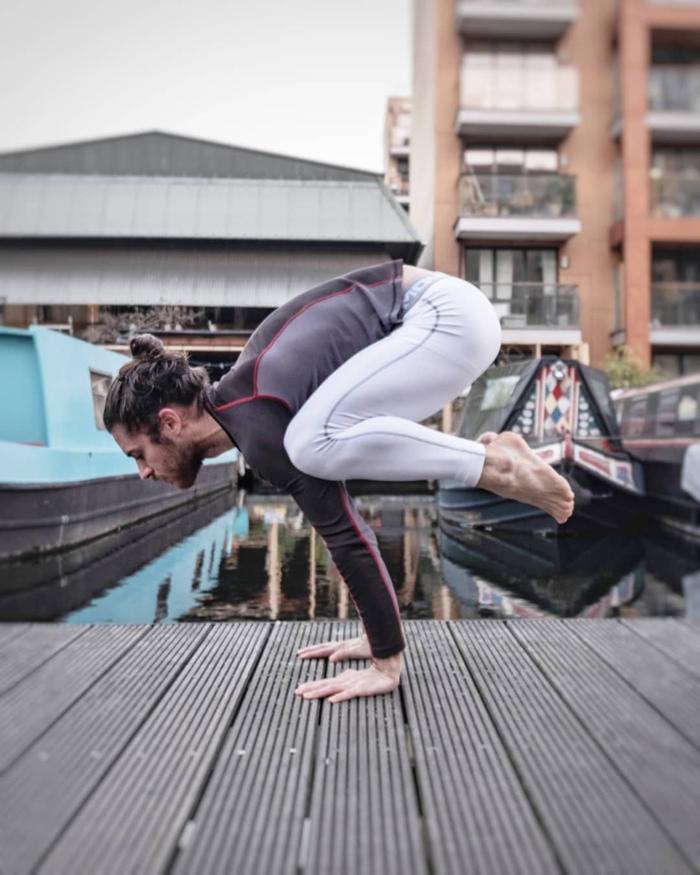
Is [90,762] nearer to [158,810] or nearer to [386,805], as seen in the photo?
[158,810]

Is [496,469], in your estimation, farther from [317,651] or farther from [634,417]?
[634,417]

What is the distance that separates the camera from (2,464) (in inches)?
102

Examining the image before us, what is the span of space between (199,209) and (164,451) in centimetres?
439

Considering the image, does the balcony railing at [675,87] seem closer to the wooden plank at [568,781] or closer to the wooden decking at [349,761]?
the wooden decking at [349,761]

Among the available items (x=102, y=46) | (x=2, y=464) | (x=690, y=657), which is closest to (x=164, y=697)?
(x=690, y=657)

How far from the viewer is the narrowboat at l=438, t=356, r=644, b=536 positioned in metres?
3.50

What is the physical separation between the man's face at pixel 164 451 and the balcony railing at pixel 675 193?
200 inches

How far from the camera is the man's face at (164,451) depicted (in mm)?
962

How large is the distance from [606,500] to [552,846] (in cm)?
332

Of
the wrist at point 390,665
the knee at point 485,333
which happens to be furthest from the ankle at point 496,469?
the wrist at point 390,665

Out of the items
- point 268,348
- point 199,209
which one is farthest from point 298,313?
point 199,209

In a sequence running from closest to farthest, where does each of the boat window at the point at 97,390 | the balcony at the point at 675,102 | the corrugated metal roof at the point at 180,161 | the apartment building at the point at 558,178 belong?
the boat window at the point at 97,390
the balcony at the point at 675,102
the apartment building at the point at 558,178
the corrugated metal roof at the point at 180,161

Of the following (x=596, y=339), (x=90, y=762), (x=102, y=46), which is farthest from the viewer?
(x=596, y=339)

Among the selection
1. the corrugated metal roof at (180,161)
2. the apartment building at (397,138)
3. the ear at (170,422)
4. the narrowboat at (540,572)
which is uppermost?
the apartment building at (397,138)
